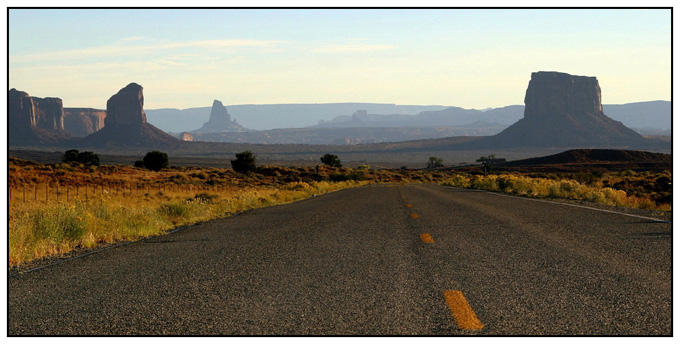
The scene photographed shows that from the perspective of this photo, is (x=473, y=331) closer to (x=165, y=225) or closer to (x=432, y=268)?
(x=432, y=268)

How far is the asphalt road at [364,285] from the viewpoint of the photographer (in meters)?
5.36

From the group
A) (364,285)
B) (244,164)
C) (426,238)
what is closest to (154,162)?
(244,164)

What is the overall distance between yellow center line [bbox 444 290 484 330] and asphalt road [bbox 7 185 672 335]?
2 centimetres

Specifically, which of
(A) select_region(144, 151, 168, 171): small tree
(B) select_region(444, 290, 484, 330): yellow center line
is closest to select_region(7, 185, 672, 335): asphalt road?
(B) select_region(444, 290, 484, 330): yellow center line

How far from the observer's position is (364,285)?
6891 millimetres

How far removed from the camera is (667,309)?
5750 millimetres

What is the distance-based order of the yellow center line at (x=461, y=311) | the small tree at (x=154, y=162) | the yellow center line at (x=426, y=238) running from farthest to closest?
the small tree at (x=154, y=162) < the yellow center line at (x=426, y=238) < the yellow center line at (x=461, y=311)

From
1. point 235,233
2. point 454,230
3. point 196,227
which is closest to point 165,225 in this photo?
point 196,227

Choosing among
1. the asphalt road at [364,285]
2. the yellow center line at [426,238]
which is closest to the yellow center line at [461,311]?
the asphalt road at [364,285]

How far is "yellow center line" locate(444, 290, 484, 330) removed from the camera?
5203 mm

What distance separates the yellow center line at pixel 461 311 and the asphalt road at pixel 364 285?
0.02m

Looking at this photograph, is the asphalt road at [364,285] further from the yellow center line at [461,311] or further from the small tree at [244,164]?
the small tree at [244,164]

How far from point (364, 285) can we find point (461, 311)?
145cm

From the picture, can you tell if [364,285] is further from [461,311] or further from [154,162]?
[154,162]
